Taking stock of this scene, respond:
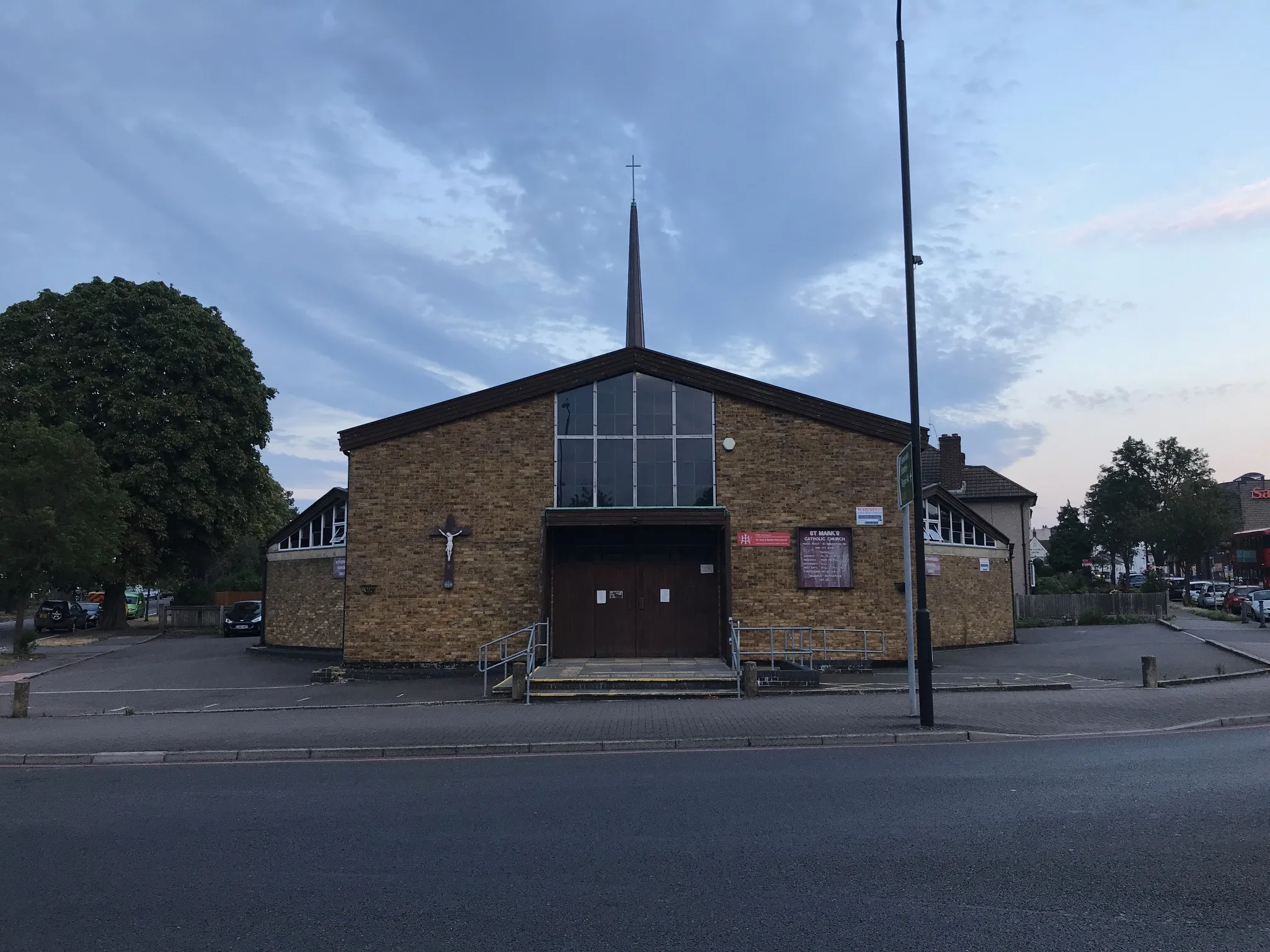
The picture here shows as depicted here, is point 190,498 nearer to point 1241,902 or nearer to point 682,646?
point 682,646

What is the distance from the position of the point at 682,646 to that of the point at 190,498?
24.6 metres

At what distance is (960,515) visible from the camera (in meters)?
27.2

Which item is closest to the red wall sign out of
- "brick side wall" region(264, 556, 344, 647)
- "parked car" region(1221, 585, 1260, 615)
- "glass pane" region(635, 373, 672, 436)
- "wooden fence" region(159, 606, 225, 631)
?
"glass pane" region(635, 373, 672, 436)

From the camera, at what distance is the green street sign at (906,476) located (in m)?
13.5

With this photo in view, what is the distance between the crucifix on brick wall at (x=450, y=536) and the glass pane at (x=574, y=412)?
9.56 ft

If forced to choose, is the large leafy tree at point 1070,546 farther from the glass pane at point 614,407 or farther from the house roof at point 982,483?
the glass pane at point 614,407

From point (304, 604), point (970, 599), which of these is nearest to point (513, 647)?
point (304, 604)

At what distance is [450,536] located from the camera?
20312 millimetres

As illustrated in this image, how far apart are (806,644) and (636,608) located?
3.77 m

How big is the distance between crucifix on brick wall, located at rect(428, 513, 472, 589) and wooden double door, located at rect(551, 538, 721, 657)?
2208 mm

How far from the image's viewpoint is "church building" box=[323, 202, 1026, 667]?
20.2 meters

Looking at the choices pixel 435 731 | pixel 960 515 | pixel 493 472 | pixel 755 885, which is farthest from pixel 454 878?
pixel 960 515

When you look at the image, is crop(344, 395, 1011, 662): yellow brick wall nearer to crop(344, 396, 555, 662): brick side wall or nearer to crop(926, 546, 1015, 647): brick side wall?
crop(344, 396, 555, 662): brick side wall

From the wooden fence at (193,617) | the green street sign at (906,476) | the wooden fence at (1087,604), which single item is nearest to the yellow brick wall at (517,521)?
the green street sign at (906,476)
